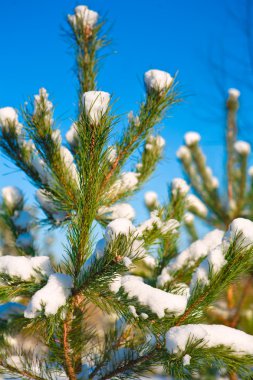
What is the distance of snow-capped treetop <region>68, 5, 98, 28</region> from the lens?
2481 mm

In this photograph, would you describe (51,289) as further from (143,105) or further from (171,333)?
(143,105)

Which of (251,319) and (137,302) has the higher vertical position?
(137,302)

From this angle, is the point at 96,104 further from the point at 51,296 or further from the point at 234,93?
the point at 234,93

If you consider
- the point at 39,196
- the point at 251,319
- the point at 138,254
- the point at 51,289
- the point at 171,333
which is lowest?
the point at 251,319

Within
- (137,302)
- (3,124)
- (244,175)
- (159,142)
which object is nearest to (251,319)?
(244,175)

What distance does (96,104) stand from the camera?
1.30 m

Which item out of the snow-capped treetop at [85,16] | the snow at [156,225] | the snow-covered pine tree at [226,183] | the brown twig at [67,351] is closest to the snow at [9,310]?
the brown twig at [67,351]

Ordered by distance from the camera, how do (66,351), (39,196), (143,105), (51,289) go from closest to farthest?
1. (51,289)
2. (66,351)
3. (143,105)
4. (39,196)

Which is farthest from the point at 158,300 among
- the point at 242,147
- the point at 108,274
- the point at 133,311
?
the point at 242,147

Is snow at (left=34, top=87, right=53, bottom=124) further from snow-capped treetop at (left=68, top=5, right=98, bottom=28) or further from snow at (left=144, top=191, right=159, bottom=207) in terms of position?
snow at (left=144, top=191, right=159, bottom=207)

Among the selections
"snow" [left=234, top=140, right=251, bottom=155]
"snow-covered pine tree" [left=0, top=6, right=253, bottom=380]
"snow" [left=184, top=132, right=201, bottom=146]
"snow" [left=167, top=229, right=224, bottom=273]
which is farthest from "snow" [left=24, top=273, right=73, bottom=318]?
"snow" [left=184, top=132, right=201, bottom=146]

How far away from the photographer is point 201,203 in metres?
6.05

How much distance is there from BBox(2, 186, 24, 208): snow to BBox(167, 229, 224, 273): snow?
1225mm

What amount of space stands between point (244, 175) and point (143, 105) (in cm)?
373
